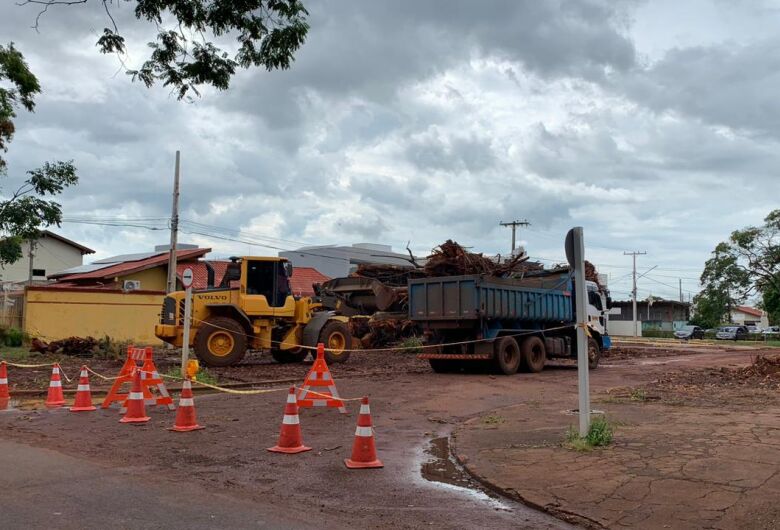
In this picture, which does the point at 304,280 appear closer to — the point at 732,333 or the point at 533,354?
the point at 533,354

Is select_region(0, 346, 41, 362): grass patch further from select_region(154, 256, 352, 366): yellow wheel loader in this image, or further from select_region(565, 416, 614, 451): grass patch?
select_region(565, 416, 614, 451): grass patch

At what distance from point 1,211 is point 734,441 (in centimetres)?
1575

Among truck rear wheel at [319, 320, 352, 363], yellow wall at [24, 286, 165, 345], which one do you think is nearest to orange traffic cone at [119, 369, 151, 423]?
truck rear wheel at [319, 320, 352, 363]

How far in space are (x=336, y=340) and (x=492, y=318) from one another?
15.8 feet

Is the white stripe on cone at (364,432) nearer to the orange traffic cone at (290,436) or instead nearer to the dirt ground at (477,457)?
the dirt ground at (477,457)

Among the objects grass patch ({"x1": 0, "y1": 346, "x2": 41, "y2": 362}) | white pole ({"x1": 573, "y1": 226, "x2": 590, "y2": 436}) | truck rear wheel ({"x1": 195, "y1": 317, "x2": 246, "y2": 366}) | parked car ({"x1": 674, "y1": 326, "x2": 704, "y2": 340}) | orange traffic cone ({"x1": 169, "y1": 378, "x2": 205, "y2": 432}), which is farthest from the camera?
parked car ({"x1": 674, "y1": 326, "x2": 704, "y2": 340})

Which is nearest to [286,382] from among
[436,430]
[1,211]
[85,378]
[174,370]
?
[174,370]

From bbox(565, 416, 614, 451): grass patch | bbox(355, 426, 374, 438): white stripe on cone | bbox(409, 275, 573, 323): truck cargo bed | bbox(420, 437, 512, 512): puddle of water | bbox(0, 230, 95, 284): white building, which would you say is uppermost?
bbox(0, 230, 95, 284): white building

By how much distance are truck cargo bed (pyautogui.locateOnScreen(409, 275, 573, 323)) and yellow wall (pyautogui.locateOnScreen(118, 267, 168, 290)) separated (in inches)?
887

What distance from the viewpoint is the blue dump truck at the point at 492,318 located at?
1756cm

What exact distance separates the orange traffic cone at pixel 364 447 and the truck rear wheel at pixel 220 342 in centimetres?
1092

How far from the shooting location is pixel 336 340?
2005 cm

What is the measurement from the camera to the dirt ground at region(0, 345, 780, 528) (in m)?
5.72

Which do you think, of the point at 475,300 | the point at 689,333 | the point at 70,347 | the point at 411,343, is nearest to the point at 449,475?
the point at 475,300
